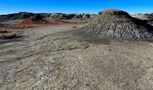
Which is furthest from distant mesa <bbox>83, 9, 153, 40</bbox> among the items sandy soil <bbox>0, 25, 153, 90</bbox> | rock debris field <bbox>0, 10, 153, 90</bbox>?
sandy soil <bbox>0, 25, 153, 90</bbox>

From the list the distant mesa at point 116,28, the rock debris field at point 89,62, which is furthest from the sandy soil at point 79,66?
the distant mesa at point 116,28

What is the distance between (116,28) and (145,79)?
12.8 metres

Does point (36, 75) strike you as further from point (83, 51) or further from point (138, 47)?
point (138, 47)

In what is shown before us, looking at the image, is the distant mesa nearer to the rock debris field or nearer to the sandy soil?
the rock debris field

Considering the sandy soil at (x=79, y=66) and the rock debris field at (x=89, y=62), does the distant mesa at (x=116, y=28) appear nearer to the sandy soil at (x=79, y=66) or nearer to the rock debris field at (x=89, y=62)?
the rock debris field at (x=89, y=62)

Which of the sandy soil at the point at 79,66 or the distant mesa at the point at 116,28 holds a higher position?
the distant mesa at the point at 116,28

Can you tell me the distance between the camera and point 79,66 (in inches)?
663

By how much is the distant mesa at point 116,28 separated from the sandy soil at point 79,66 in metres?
2.29

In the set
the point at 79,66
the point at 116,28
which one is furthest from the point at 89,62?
the point at 116,28

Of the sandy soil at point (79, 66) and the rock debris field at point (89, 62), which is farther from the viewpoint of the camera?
the rock debris field at point (89, 62)

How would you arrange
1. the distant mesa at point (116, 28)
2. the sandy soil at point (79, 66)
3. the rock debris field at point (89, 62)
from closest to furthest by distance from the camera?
the sandy soil at point (79, 66) < the rock debris field at point (89, 62) < the distant mesa at point (116, 28)

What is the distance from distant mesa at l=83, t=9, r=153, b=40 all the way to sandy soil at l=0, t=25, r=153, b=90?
90.2 inches

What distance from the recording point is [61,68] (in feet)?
54.3

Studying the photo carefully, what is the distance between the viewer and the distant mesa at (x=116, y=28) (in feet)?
84.4
